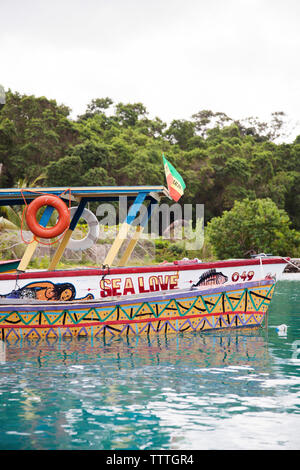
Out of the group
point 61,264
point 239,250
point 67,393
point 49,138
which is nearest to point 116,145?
point 49,138

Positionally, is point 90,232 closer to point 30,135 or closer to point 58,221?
point 58,221

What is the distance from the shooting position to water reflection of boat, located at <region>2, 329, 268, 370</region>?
376 inches

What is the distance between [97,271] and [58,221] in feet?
4.16

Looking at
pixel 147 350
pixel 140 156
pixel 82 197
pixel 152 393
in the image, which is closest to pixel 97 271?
pixel 82 197

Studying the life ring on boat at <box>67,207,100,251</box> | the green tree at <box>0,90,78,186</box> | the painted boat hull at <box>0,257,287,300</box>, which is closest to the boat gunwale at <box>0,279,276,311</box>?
the painted boat hull at <box>0,257,287,300</box>

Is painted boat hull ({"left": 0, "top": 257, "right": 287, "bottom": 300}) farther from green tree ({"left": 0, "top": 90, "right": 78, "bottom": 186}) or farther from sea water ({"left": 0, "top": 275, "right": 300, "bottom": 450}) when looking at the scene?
green tree ({"left": 0, "top": 90, "right": 78, "bottom": 186})

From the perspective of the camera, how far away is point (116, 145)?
151 feet

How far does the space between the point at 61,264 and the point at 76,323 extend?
15908mm

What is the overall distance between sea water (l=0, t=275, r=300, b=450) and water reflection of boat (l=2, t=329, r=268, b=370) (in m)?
0.02

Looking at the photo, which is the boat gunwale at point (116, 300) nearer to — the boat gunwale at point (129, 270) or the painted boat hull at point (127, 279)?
the painted boat hull at point (127, 279)

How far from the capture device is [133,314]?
455 inches

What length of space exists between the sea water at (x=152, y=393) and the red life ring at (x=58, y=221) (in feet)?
7.06
